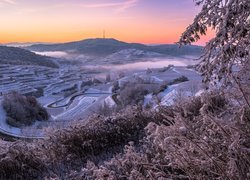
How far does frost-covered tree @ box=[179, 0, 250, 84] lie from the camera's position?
379 cm

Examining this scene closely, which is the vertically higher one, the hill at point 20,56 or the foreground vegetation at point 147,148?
the foreground vegetation at point 147,148

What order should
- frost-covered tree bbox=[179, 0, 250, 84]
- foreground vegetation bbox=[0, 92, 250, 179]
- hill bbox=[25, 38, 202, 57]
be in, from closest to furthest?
foreground vegetation bbox=[0, 92, 250, 179] < frost-covered tree bbox=[179, 0, 250, 84] < hill bbox=[25, 38, 202, 57]

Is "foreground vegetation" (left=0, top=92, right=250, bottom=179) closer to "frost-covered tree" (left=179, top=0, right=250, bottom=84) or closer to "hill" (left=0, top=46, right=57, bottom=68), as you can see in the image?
"frost-covered tree" (left=179, top=0, right=250, bottom=84)

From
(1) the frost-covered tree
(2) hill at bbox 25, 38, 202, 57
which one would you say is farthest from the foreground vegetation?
(2) hill at bbox 25, 38, 202, 57

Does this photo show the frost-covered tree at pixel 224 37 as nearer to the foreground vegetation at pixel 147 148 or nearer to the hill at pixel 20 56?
the foreground vegetation at pixel 147 148

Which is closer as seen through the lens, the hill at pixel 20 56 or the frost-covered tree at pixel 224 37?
the frost-covered tree at pixel 224 37

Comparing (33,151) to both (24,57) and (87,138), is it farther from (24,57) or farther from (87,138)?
(24,57)

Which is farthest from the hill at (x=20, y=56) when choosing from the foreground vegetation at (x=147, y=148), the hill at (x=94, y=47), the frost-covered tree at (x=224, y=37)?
the frost-covered tree at (x=224, y=37)

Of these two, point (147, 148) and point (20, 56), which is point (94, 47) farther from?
point (147, 148)

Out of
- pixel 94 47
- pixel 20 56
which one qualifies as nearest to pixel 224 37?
pixel 20 56

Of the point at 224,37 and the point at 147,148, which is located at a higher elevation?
the point at 224,37

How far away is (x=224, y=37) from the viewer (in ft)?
13.2

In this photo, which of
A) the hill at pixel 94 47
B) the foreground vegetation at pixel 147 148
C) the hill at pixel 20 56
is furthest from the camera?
the hill at pixel 94 47

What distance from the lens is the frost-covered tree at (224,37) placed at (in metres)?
3.79
